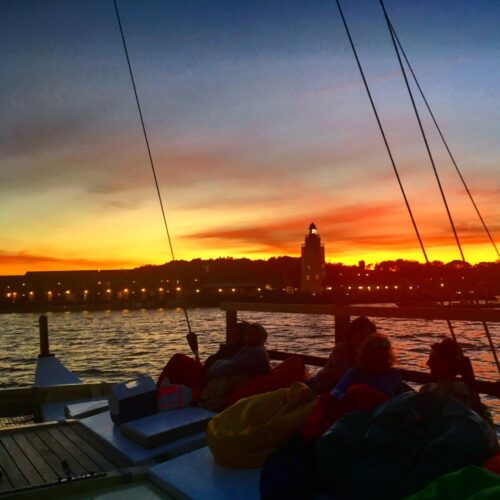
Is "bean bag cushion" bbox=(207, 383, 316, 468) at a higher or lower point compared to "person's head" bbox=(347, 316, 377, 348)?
lower

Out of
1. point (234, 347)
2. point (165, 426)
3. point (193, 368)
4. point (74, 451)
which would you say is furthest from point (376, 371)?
point (74, 451)

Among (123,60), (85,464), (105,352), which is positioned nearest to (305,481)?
(85,464)

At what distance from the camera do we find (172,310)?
153m

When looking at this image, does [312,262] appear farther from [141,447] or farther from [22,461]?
[22,461]

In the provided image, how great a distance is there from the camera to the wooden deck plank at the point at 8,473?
4399 millimetres

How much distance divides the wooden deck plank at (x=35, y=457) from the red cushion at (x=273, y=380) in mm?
1888

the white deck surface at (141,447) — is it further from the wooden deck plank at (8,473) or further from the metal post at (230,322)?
the metal post at (230,322)

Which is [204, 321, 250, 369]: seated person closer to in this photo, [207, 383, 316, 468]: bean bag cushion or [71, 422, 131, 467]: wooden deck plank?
[71, 422, 131, 467]: wooden deck plank

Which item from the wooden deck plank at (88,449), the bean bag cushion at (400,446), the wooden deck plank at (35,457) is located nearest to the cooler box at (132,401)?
the wooden deck plank at (88,449)

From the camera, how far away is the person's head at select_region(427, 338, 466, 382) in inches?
162

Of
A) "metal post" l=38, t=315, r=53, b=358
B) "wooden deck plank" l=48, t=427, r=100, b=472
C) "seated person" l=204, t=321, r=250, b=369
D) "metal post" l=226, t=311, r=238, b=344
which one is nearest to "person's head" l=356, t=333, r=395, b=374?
"seated person" l=204, t=321, r=250, b=369

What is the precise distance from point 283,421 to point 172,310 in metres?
151

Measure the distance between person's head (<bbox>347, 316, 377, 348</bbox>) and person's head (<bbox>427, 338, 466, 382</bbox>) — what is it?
105 cm

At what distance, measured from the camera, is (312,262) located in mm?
117688
